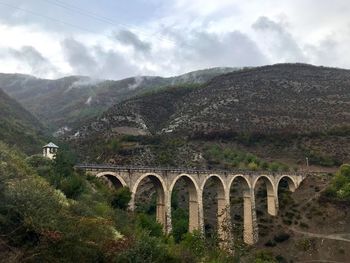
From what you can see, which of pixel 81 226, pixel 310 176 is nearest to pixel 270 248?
pixel 310 176

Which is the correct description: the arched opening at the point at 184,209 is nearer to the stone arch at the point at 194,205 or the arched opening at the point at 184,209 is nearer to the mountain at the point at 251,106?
the stone arch at the point at 194,205

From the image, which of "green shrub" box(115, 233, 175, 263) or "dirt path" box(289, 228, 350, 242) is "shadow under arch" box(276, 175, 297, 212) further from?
"green shrub" box(115, 233, 175, 263)

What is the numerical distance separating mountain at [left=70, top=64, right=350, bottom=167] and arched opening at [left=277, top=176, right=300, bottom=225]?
725 inches

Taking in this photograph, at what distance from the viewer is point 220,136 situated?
97.5m

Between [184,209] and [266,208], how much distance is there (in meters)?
12.9

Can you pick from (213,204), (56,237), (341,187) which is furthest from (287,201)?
(56,237)

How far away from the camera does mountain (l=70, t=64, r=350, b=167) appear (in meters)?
90.8

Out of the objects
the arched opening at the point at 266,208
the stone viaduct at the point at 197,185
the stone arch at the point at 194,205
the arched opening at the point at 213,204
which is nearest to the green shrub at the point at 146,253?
the stone viaduct at the point at 197,185

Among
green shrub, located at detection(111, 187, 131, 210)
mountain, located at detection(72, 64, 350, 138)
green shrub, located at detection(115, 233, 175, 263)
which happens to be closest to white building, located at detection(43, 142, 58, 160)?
green shrub, located at detection(111, 187, 131, 210)

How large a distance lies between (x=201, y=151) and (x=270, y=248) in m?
38.7

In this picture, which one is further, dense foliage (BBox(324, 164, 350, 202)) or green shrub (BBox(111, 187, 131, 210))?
dense foliage (BBox(324, 164, 350, 202))

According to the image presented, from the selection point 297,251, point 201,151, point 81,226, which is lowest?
point 297,251

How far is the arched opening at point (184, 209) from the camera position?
45.5 meters

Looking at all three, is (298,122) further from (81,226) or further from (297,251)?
(81,226)
